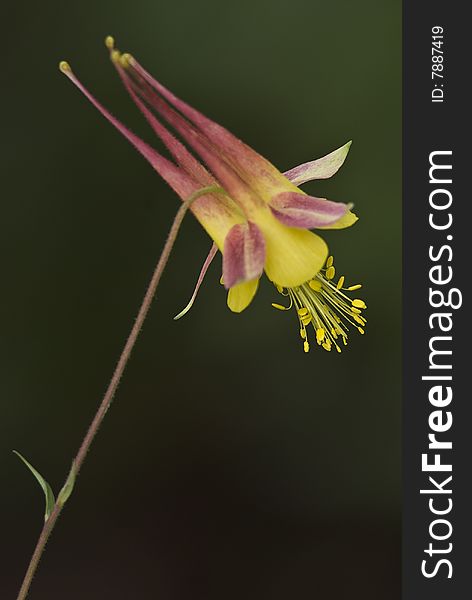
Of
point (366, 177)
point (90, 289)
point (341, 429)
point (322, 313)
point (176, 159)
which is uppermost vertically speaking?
point (366, 177)

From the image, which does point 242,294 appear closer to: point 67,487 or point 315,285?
point 315,285

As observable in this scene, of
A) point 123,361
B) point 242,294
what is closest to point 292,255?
point 242,294

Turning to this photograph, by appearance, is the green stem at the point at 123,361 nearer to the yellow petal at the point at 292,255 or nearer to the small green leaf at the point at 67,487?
the small green leaf at the point at 67,487

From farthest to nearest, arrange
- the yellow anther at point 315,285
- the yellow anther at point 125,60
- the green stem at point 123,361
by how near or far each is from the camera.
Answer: the yellow anther at point 315,285, the yellow anther at point 125,60, the green stem at point 123,361

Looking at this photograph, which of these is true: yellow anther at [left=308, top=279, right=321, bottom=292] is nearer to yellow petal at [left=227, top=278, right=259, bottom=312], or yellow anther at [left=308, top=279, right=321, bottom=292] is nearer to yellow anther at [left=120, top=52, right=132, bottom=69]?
yellow petal at [left=227, top=278, right=259, bottom=312]

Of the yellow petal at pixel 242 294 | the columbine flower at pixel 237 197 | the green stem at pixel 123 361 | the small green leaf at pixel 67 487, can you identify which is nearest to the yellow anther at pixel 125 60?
the columbine flower at pixel 237 197

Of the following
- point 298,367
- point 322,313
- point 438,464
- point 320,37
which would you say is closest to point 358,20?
point 320,37

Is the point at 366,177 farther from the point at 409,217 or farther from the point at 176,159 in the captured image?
the point at 176,159
